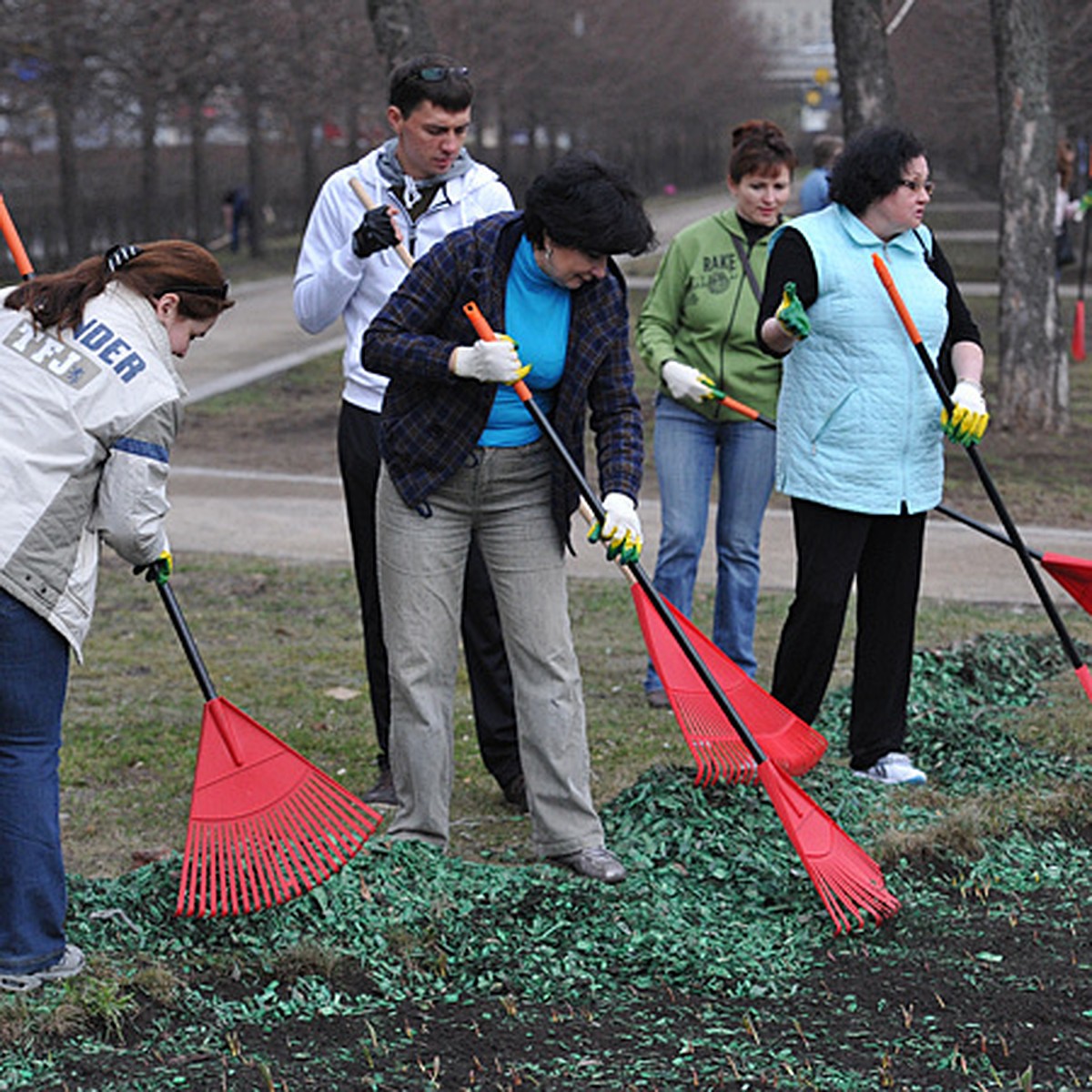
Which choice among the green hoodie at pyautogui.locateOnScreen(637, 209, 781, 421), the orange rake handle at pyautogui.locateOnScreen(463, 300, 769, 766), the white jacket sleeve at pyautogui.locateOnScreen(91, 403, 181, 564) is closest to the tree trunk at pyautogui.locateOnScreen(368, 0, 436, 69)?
the green hoodie at pyautogui.locateOnScreen(637, 209, 781, 421)

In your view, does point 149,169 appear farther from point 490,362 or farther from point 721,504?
point 490,362

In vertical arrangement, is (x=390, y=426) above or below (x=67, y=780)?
above

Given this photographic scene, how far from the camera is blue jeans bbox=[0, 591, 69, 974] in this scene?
372 cm

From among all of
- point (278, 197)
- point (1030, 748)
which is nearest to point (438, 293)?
point (1030, 748)

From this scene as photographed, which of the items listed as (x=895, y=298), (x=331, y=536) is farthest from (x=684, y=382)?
(x=331, y=536)

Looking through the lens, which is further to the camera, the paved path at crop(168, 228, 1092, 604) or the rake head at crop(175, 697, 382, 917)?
the paved path at crop(168, 228, 1092, 604)

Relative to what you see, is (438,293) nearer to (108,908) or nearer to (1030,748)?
(108,908)

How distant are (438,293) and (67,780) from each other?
2181 mm

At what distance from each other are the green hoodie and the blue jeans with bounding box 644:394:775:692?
0.09 m

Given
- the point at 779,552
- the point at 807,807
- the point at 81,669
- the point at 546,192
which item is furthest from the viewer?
the point at 779,552

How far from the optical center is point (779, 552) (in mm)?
8633

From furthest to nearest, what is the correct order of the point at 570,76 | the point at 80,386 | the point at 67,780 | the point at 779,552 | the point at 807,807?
the point at 570,76 < the point at 779,552 < the point at 67,780 < the point at 807,807 < the point at 80,386

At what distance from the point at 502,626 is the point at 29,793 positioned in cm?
127

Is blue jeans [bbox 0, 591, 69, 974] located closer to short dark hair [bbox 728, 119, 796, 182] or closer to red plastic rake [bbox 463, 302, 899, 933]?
red plastic rake [bbox 463, 302, 899, 933]
